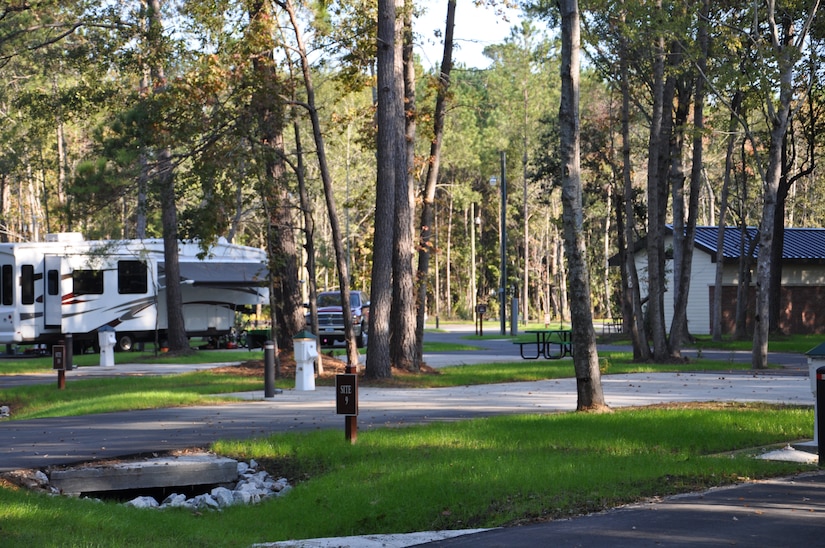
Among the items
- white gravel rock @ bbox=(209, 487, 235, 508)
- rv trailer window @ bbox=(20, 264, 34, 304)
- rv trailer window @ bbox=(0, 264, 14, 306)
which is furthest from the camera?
rv trailer window @ bbox=(20, 264, 34, 304)

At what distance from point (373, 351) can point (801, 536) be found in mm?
15384

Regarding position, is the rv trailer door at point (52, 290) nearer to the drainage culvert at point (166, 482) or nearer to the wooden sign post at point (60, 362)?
the wooden sign post at point (60, 362)

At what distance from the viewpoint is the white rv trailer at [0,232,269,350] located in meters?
34.6

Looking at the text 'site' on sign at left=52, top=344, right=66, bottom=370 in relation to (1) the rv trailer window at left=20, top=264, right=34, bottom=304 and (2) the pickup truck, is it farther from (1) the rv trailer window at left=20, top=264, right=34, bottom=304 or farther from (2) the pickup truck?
(2) the pickup truck

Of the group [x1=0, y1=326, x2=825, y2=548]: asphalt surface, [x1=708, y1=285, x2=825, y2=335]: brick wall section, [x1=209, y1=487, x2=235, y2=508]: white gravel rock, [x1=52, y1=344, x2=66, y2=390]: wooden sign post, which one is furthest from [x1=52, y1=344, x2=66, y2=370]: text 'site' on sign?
[x1=708, y1=285, x2=825, y2=335]: brick wall section

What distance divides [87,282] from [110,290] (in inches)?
34.4

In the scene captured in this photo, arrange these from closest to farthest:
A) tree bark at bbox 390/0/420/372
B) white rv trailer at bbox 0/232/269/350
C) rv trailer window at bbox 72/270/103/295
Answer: tree bark at bbox 390/0/420/372 < white rv trailer at bbox 0/232/269/350 < rv trailer window at bbox 72/270/103/295

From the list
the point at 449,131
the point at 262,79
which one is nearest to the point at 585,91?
the point at 449,131

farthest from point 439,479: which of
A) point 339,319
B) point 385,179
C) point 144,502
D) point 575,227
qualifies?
point 339,319

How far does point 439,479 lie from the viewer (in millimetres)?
10562

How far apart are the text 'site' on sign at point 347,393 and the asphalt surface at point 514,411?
1934 millimetres

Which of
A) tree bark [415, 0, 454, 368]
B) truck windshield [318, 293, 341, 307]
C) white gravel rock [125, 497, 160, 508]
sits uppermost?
tree bark [415, 0, 454, 368]

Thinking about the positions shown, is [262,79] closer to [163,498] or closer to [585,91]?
[163,498]

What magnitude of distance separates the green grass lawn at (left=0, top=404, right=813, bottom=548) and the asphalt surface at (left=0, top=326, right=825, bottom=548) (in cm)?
59
